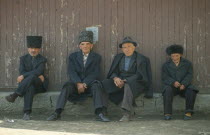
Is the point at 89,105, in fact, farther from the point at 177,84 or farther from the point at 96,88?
the point at 177,84

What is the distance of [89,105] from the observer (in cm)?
769

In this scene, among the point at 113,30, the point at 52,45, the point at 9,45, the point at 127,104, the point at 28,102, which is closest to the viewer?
the point at 127,104

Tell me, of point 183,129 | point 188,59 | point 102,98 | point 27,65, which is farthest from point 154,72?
point 27,65

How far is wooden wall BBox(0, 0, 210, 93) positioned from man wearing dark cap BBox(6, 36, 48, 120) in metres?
0.37

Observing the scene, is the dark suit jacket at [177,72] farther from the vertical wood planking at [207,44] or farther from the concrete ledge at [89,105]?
the vertical wood planking at [207,44]

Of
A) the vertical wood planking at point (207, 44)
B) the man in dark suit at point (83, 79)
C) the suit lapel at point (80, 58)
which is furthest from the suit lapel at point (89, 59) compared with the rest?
the vertical wood planking at point (207, 44)

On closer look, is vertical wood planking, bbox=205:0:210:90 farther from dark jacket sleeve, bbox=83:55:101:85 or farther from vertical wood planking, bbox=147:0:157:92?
dark jacket sleeve, bbox=83:55:101:85

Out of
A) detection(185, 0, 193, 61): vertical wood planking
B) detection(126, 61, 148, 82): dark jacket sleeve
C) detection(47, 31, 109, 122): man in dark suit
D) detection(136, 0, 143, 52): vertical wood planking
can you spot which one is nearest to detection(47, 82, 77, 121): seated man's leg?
detection(47, 31, 109, 122): man in dark suit

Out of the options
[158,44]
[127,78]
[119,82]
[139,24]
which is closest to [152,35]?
[158,44]

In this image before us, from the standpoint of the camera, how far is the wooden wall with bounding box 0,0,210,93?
7.76 meters

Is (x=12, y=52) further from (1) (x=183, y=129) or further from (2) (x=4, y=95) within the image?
(1) (x=183, y=129)

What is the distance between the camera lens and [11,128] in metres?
6.35

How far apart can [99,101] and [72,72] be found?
0.84 metres

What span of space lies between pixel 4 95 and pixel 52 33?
149 cm
